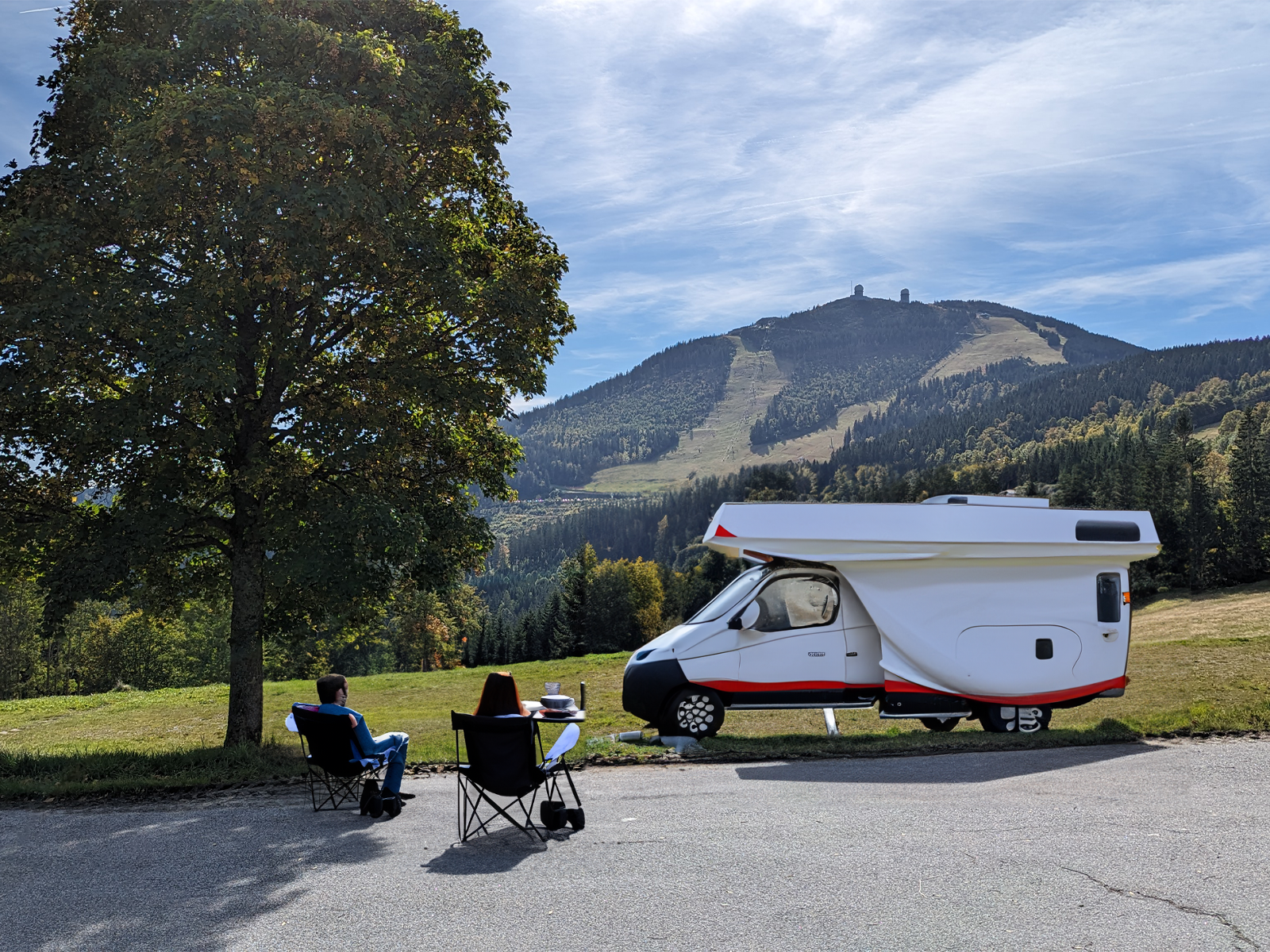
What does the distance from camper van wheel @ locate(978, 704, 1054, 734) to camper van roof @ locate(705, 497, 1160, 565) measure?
2.11m

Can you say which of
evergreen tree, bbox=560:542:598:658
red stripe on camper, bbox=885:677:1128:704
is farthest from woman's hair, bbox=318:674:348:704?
evergreen tree, bbox=560:542:598:658

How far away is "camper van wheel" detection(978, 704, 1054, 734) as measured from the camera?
12.5 m

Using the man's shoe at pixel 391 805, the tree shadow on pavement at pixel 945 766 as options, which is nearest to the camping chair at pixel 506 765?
the man's shoe at pixel 391 805

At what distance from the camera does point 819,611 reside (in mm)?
12547

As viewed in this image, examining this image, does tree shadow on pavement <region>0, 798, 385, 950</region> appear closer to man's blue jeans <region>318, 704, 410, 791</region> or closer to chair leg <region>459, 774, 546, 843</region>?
man's blue jeans <region>318, 704, 410, 791</region>

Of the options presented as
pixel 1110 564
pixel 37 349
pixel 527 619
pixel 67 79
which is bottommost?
pixel 527 619

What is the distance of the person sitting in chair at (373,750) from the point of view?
811 cm

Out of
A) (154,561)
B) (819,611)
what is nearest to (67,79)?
(154,561)

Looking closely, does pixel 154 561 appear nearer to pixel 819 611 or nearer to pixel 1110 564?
pixel 819 611

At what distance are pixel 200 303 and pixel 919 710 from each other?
1033 cm

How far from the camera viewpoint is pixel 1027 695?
12.4m

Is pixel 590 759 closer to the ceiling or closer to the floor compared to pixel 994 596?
closer to the floor

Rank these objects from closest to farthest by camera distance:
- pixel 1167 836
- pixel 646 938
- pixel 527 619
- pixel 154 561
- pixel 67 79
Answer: pixel 646 938, pixel 1167 836, pixel 67 79, pixel 154 561, pixel 527 619

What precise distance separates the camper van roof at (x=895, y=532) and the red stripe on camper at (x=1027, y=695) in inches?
67.4
